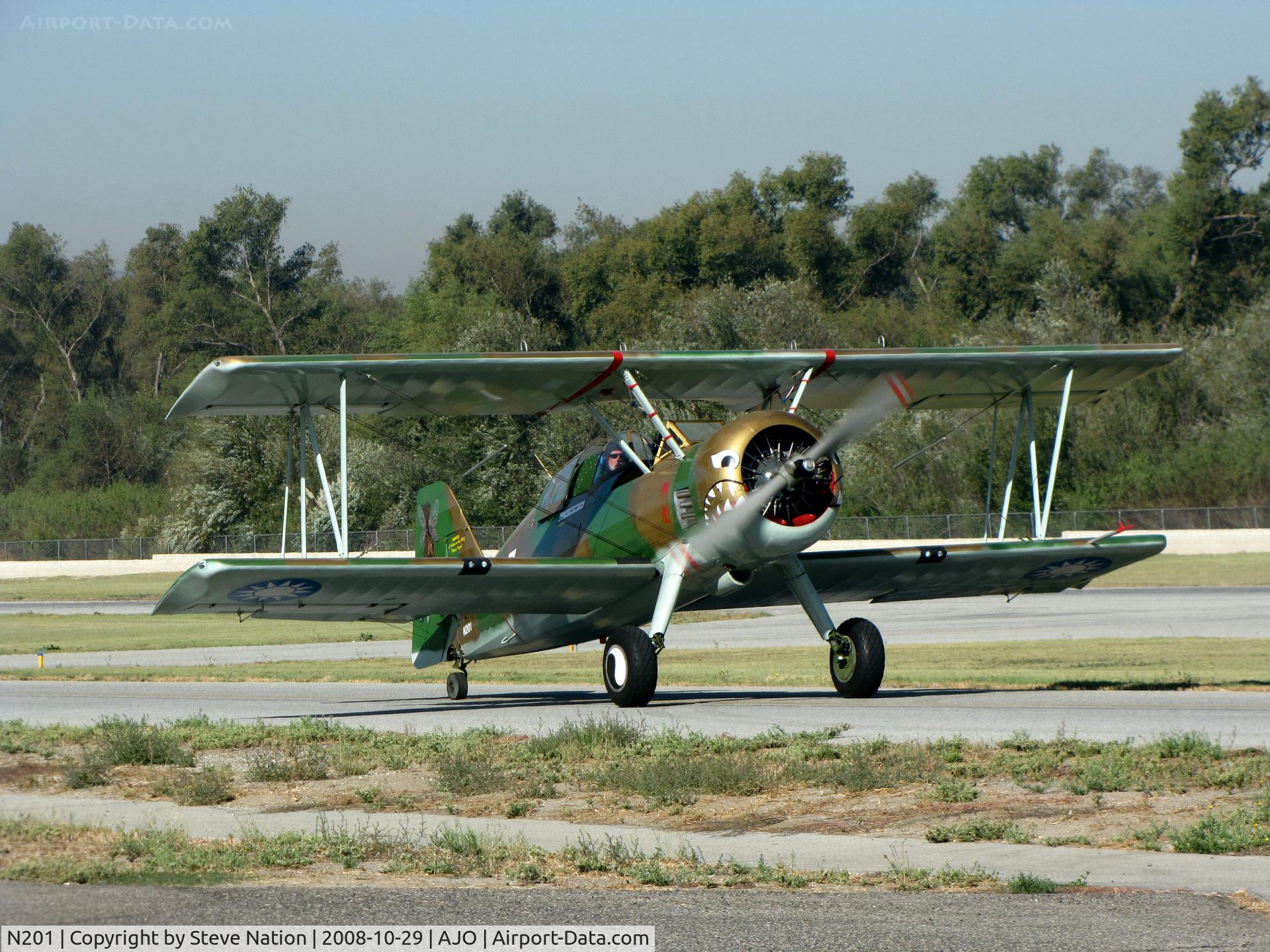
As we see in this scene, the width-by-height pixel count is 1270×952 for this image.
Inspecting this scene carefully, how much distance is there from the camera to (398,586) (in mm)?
15523

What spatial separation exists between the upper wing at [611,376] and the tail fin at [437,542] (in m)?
2.10

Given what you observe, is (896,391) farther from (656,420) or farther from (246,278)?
(246,278)

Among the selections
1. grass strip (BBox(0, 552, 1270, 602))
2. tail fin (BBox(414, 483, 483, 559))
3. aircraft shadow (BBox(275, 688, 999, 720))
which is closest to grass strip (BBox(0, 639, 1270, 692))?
aircraft shadow (BBox(275, 688, 999, 720))

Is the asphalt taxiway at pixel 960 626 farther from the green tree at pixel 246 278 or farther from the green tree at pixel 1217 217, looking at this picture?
the green tree at pixel 246 278

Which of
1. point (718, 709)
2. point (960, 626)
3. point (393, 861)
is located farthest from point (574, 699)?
point (960, 626)

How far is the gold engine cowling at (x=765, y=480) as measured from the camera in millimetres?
14359

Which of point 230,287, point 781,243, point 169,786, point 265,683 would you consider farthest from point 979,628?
point 230,287

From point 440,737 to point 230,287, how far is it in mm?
95812

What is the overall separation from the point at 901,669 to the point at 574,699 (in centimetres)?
633

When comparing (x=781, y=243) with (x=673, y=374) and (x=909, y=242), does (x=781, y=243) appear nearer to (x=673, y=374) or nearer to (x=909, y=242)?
(x=909, y=242)

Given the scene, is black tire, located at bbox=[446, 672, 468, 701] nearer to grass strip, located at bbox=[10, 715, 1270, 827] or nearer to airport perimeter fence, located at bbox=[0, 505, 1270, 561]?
grass strip, located at bbox=[10, 715, 1270, 827]

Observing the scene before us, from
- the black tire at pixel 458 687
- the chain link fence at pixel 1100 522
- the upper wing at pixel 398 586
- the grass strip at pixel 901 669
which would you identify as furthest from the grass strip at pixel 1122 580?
the upper wing at pixel 398 586

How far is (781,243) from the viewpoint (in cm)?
9100

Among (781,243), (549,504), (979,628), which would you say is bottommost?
(979,628)
